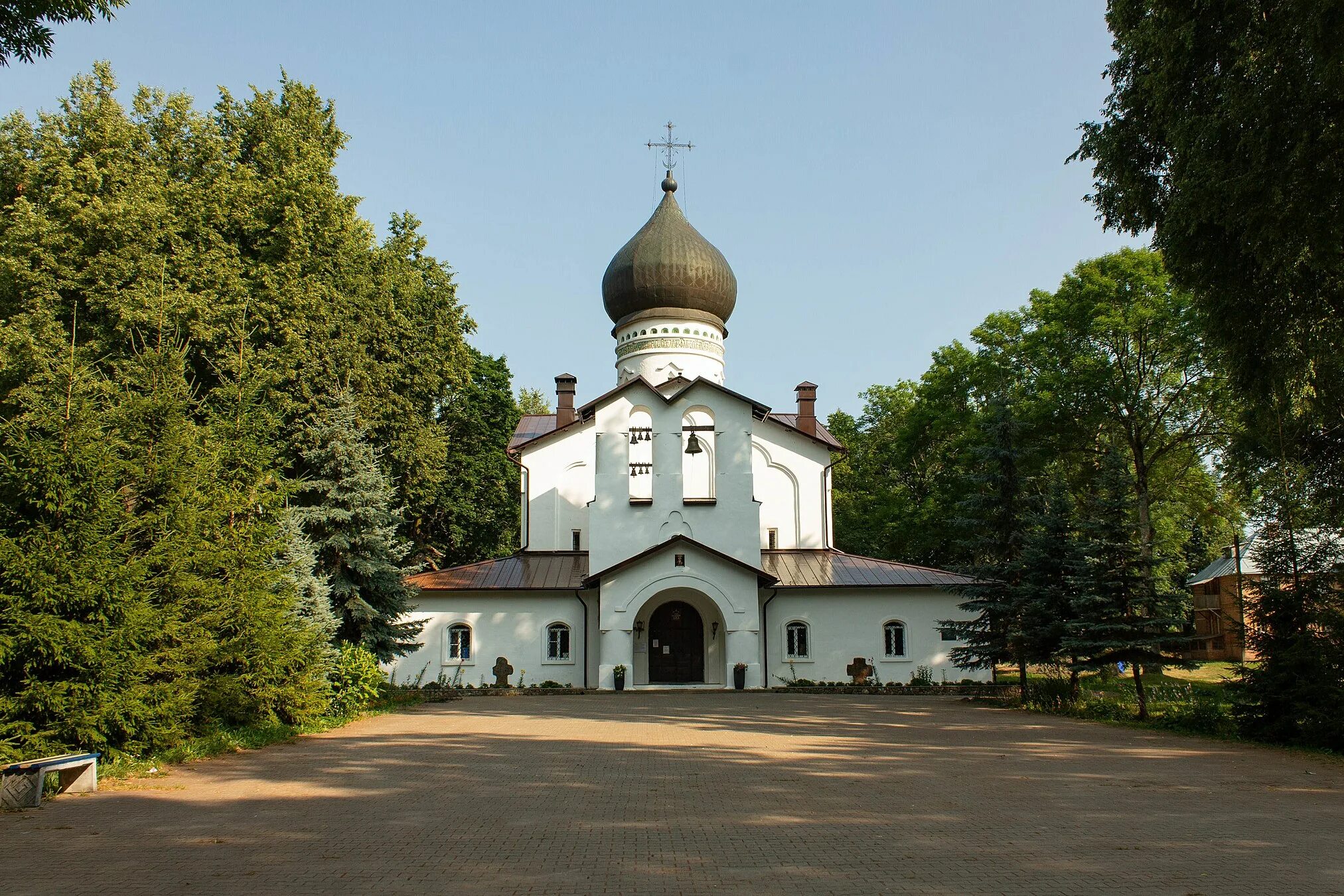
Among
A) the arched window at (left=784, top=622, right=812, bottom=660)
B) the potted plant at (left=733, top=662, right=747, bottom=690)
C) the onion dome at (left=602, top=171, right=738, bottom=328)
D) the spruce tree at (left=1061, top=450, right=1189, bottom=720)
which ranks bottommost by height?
the potted plant at (left=733, top=662, right=747, bottom=690)

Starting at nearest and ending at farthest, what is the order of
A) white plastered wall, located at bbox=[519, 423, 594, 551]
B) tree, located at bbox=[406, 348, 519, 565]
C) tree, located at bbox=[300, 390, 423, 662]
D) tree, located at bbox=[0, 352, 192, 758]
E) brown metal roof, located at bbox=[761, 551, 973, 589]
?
tree, located at bbox=[0, 352, 192, 758], tree, located at bbox=[300, 390, 423, 662], brown metal roof, located at bbox=[761, 551, 973, 589], white plastered wall, located at bbox=[519, 423, 594, 551], tree, located at bbox=[406, 348, 519, 565]

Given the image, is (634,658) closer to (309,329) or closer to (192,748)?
(309,329)

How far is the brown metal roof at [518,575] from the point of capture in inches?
1050

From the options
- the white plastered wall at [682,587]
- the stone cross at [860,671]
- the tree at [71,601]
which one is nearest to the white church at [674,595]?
the white plastered wall at [682,587]

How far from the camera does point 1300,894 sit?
6.08 meters

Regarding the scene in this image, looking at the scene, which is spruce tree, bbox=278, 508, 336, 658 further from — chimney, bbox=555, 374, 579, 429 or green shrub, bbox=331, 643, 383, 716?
chimney, bbox=555, 374, 579, 429

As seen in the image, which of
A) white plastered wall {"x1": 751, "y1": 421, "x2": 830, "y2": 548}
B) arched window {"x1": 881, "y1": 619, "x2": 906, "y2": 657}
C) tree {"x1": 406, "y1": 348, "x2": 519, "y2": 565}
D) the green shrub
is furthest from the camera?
tree {"x1": 406, "y1": 348, "x2": 519, "y2": 565}

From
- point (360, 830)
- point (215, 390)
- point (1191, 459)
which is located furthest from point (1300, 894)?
point (1191, 459)

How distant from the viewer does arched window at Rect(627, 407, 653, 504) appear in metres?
26.2

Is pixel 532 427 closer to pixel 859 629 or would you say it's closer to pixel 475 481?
pixel 475 481

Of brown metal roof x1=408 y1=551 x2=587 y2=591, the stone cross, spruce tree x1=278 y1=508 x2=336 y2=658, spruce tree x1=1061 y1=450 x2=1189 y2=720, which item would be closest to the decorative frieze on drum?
brown metal roof x1=408 y1=551 x2=587 y2=591

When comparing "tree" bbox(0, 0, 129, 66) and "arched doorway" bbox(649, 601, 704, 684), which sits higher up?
"tree" bbox(0, 0, 129, 66)

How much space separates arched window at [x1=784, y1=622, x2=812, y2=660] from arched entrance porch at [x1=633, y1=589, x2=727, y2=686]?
1882mm

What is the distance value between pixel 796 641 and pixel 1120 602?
11129 mm
